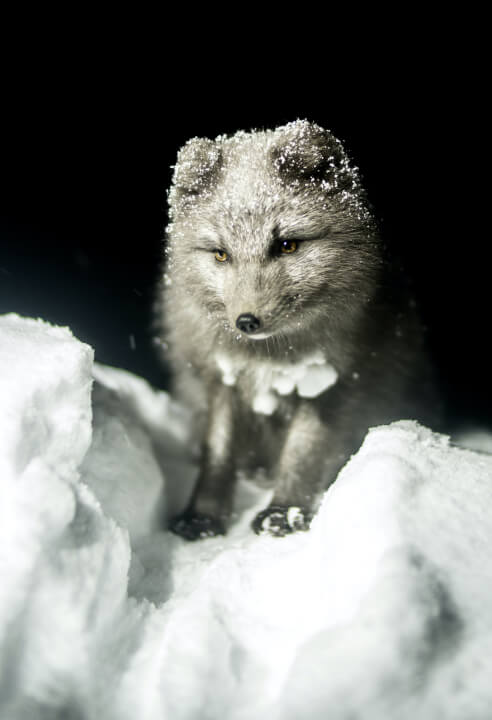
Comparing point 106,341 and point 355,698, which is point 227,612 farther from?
point 106,341

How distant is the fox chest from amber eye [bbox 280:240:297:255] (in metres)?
0.42

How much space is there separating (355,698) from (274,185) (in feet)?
4.63

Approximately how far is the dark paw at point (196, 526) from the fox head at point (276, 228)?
2.59ft

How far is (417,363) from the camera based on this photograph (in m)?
2.47

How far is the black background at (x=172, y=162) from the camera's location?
2037mm

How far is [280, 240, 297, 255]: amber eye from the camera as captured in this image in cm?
178

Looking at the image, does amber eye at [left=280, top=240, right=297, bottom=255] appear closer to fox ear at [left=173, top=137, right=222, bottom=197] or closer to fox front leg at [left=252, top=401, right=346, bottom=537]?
fox ear at [left=173, top=137, right=222, bottom=197]

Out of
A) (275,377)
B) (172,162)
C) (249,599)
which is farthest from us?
(172,162)

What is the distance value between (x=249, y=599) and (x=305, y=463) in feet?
2.66

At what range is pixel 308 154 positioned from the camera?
5.77 feet

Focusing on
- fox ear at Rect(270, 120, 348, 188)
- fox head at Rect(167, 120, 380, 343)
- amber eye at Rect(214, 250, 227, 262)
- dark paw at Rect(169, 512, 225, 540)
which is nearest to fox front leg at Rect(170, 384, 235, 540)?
dark paw at Rect(169, 512, 225, 540)

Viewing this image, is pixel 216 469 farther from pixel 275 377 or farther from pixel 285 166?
pixel 285 166

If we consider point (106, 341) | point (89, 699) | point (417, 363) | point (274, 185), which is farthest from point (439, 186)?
point (89, 699)

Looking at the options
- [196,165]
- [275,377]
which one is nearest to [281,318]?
[275,377]
